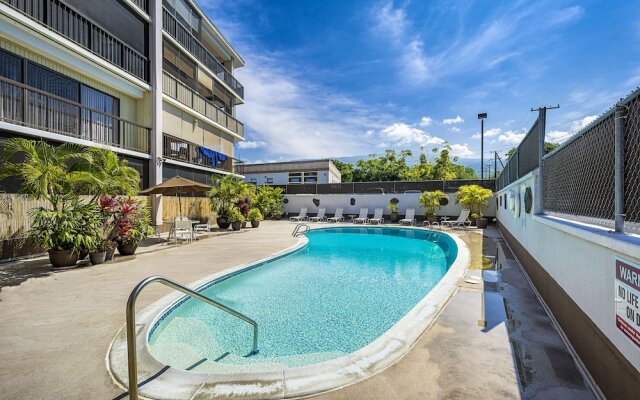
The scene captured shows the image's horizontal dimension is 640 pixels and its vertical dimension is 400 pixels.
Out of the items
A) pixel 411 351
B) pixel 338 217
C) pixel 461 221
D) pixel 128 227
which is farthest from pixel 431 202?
pixel 411 351

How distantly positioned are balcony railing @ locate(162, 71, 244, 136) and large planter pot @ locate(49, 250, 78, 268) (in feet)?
33.3

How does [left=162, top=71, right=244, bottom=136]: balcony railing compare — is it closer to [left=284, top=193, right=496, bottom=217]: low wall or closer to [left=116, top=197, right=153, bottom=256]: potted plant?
[left=284, top=193, right=496, bottom=217]: low wall

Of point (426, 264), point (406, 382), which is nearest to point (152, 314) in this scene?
point (406, 382)

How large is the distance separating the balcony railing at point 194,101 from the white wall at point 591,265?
1626 centimetres

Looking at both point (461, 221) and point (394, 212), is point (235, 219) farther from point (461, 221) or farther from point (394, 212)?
point (461, 221)

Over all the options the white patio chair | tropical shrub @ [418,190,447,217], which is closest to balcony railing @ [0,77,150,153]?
the white patio chair

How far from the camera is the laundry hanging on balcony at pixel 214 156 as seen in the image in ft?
60.1

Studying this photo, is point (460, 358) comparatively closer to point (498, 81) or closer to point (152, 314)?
point (152, 314)

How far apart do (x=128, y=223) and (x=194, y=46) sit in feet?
45.2

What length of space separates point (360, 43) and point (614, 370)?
17.5 metres

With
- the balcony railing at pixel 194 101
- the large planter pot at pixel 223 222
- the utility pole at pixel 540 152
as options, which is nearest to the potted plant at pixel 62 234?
the large planter pot at pixel 223 222

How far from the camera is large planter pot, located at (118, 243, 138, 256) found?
859 cm

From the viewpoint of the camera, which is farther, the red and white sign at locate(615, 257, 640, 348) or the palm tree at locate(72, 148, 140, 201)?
the palm tree at locate(72, 148, 140, 201)

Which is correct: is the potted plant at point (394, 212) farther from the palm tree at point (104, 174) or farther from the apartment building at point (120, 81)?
the palm tree at point (104, 174)
